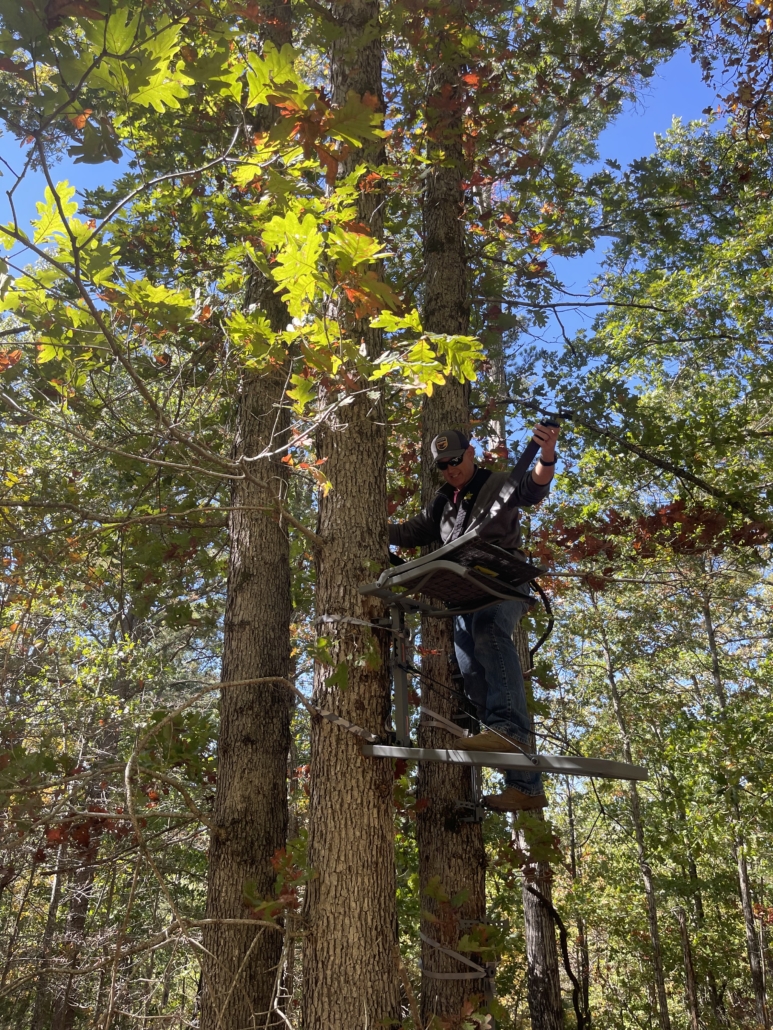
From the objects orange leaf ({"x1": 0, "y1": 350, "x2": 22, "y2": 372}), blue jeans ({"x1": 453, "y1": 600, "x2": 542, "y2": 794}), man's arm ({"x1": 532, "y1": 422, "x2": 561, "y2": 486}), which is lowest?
blue jeans ({"x1": 453, "y1": 600, "x2": 542, "y2": 794})

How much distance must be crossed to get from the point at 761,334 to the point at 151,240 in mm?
10581

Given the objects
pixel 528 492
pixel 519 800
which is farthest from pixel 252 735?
pixel 528 492

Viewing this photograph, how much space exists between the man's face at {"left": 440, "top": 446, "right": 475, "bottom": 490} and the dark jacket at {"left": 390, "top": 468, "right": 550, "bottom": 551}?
35 millimetres

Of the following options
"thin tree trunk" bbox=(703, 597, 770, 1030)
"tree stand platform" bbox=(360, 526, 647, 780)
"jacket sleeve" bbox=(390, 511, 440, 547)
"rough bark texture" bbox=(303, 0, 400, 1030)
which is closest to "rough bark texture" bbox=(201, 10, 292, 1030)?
"rough bark texture" bbox=(303, 0, 400, 1030)

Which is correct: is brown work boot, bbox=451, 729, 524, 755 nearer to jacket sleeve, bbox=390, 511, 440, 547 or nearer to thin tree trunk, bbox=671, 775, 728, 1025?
jacket sleeve, bbox=390, 511, 440, 547

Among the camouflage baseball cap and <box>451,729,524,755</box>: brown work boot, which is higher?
the camouflage baseball cap

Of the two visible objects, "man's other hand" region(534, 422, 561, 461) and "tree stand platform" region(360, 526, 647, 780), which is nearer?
"tree stand platform" region(360, 526, 647, 780)

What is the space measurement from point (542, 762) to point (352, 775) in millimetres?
834

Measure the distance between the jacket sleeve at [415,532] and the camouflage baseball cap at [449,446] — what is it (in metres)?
0.51

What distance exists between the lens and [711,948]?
13.8 m

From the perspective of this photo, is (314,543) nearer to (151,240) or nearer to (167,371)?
(167,371)

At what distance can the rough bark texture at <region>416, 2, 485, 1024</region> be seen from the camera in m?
3.59

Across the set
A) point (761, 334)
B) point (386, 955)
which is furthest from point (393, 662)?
point (761, 334)

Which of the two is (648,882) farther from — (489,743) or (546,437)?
(546,437)
